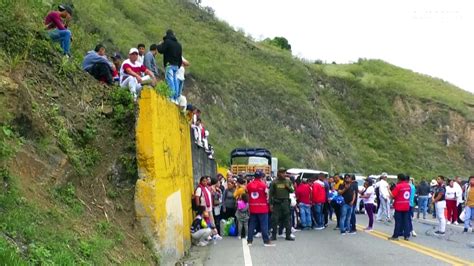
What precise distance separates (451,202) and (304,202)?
22.6ft

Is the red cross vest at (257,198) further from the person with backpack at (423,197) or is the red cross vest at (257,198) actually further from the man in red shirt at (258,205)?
the person with backpack at (423,197)

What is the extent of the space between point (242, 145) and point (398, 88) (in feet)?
128

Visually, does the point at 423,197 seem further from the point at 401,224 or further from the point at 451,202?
the point at 401,224

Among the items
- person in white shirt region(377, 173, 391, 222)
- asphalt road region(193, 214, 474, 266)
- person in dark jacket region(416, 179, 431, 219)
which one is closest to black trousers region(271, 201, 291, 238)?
asphalt road region(193, 214, 474, 266)

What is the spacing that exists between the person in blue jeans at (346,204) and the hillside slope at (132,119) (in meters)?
8.45

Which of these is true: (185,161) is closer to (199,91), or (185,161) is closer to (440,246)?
(440,246)

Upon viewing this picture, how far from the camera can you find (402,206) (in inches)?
595

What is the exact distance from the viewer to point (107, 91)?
11.2 meters

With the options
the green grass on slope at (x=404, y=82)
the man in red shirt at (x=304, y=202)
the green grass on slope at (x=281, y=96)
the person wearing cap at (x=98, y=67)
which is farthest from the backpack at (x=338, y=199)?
the green grass on slope at (x=404, y=82)

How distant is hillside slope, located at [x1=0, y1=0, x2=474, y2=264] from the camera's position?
24.3 ft

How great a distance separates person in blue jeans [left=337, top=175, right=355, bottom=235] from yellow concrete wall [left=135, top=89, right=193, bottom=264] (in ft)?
21.0

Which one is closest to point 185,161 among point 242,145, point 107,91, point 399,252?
point 107,91

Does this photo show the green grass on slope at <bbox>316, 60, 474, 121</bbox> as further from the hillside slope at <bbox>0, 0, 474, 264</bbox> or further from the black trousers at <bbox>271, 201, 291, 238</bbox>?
the black trousers at <bbox>271, 201, 291, 238</bbox>

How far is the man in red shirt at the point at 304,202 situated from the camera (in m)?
18.2
